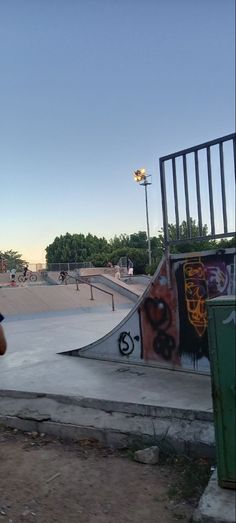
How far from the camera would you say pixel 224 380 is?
9.21 ft

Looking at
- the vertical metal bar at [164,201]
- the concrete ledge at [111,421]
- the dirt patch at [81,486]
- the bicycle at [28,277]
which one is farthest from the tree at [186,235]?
the bicycle at [28,277]

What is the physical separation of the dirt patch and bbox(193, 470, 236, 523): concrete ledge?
0.20 m

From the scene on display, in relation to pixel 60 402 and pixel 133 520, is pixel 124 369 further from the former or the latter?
pixel 133 520

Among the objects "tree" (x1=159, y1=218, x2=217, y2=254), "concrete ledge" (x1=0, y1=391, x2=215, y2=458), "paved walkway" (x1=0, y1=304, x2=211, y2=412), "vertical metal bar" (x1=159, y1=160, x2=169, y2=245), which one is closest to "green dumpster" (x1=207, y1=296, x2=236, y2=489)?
"concrete ledge" (x1=0, y1=391, x2=215, y2=458)

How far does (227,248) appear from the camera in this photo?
16.8 ft

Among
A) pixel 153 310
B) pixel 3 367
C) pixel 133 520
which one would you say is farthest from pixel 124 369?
pixel 133 520

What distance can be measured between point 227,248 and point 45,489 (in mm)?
3041

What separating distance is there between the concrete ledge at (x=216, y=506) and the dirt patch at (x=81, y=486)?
20 centimetres

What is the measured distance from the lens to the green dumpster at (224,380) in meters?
2.78

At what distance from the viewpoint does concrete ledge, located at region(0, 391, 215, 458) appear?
3.81m

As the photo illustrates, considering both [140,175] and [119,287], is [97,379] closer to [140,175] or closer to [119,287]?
[119,287]

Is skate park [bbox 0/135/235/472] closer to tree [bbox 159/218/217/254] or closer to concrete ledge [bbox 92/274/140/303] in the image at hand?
tree [bbox 159/218/217/254]

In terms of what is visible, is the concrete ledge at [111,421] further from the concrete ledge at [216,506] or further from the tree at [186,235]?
the tree at [186,235]

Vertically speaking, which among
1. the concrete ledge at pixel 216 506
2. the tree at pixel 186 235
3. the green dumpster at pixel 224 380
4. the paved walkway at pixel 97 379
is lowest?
the concrete ledge at pixel 216 506
